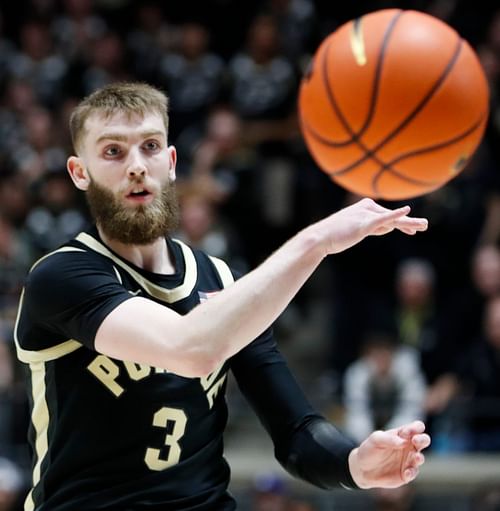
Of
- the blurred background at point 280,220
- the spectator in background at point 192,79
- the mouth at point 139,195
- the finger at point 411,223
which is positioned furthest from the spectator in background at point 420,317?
the finger at point 411,223

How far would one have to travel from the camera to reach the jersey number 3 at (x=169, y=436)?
355 centimetres

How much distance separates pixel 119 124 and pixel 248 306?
89 centimetres

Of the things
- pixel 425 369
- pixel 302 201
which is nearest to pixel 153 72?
pixel 302 201

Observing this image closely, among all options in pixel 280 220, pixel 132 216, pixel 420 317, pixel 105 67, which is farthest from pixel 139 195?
pixel 105 67

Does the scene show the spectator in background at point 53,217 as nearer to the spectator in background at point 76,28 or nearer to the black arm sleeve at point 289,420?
the spectator in background at point 76,28

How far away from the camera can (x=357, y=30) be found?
17.1 ft

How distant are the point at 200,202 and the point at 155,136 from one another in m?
6.09

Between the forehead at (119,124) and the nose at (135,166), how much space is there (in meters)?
0.07

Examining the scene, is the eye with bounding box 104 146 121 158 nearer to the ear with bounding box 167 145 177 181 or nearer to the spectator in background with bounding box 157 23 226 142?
the ear with bounding box 167 145 177 181

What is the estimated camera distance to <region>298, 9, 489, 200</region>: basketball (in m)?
4.98

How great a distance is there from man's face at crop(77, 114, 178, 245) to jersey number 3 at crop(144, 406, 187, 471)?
56cm

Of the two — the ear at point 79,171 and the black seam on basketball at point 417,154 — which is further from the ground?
the black seam on basketball at point 417,154

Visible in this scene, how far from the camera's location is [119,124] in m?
3.55

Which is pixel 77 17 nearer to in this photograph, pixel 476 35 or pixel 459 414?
pixel 476 35
